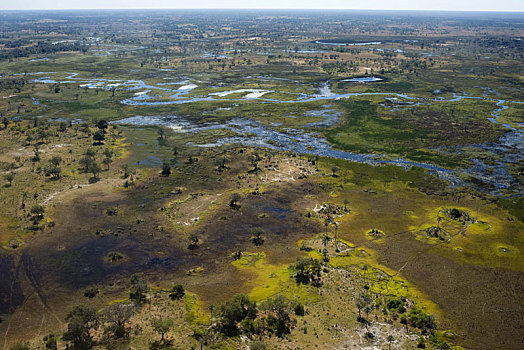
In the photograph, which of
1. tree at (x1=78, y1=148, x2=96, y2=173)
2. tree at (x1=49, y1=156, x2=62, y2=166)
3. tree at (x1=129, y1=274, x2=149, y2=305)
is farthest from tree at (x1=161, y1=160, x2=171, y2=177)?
tree at (x1=129, y1=274, x2=149, y2=305)

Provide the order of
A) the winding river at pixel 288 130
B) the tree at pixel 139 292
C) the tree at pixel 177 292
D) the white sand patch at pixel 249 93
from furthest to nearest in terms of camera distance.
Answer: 1. the white sand patch at pixel 249 93
2. the winding river at pixel 288 130
3. the tree at pixel 177 292
4. the tree at pixel 139 292

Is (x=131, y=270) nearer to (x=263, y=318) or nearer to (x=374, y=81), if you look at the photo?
(x=263, y=318)

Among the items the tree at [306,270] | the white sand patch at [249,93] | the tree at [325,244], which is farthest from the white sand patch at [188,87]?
the tree at [306,270]

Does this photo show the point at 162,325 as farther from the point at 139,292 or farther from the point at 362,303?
the point at 362,303

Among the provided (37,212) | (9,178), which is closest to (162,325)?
(37,212)

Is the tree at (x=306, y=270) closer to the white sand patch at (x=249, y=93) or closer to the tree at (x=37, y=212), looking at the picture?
the tree at (x=37, y=212)

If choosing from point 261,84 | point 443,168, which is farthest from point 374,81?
point 443,168
